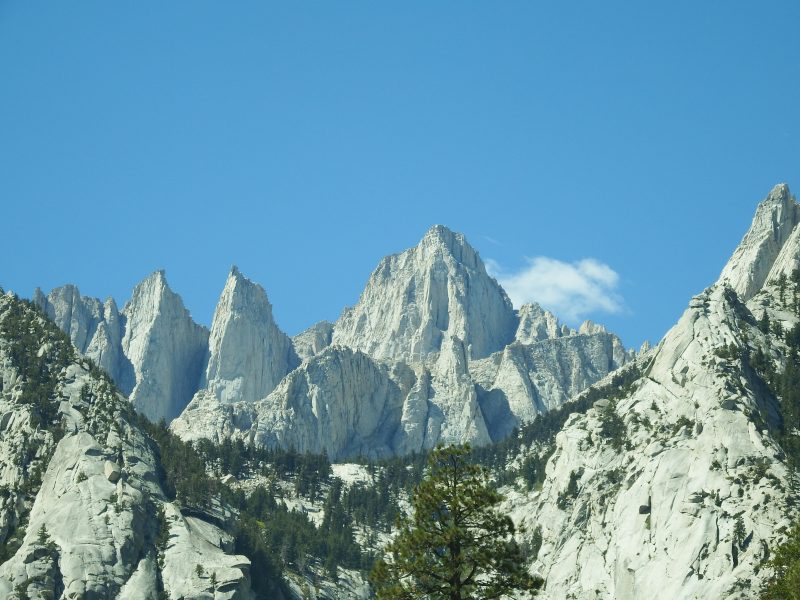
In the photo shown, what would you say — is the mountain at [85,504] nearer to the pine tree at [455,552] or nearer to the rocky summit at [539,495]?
the rocky summit at [539,495]

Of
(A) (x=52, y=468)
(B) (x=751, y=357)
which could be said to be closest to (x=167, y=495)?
(A) (x=52, y=468)

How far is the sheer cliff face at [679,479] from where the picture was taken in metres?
140

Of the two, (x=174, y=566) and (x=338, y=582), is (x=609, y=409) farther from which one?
(x=174, y=566)

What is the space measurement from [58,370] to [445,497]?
133677 millimetres

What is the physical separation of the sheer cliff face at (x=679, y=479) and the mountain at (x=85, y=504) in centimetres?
4200

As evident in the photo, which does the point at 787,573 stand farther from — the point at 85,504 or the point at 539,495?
the point at 539,495

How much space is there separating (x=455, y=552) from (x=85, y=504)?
335ft

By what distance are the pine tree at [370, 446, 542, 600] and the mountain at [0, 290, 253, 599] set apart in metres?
86.4

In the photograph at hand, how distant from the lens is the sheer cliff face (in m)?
140

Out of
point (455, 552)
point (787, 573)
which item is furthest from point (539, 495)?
point (455, 552)

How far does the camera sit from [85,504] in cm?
15775

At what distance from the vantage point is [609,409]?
631ft

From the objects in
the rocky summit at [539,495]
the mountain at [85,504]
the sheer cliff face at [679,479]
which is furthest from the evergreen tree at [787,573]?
the mountain at [85,504]

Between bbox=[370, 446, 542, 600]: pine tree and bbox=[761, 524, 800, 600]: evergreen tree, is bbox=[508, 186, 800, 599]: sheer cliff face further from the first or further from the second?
bbox=[370, 446, 542, 600]: pine tree
